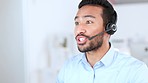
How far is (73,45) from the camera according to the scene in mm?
2604

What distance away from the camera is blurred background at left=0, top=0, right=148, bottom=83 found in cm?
219

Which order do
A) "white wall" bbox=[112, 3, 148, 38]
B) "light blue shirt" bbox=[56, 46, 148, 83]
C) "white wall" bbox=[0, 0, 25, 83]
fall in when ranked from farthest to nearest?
"white wall" bbox=[112, 3, 148, 38]
"white wall" bbox=[0, 0, 25, 83]
"light blue shirt" bbox=[56, 46, 148, 83]

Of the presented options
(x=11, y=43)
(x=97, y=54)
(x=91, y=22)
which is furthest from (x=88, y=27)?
(x=11, y=43)

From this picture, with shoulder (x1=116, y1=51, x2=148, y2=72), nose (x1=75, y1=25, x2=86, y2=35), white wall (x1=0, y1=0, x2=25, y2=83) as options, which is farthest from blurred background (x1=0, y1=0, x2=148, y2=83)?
nose (x1=75, y1=25, x2=86, y2=35)

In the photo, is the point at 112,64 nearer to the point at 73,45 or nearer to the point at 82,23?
the point at 82,23

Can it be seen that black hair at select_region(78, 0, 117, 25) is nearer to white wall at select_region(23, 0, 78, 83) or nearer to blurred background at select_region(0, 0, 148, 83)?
blurred background at select_region(0, 0, 148, 83)

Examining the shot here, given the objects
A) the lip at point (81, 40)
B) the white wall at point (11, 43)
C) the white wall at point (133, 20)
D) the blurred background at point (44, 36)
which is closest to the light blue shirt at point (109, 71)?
the lip at point (81, 40)

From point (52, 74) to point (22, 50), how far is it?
0.35m

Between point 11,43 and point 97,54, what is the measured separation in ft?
3.96

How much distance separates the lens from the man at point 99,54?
112cm

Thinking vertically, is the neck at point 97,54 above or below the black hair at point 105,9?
below

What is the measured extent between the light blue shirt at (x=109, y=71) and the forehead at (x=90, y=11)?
7.0 inches

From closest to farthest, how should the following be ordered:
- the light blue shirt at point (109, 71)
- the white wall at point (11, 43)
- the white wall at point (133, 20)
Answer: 1. the light blue shirt at point (109, 71)
2. the white wall at point (11, 43)
3. the white wall at point (133, 20)

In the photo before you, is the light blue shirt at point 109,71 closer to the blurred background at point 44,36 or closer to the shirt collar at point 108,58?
the shirt collar at point 108,58
